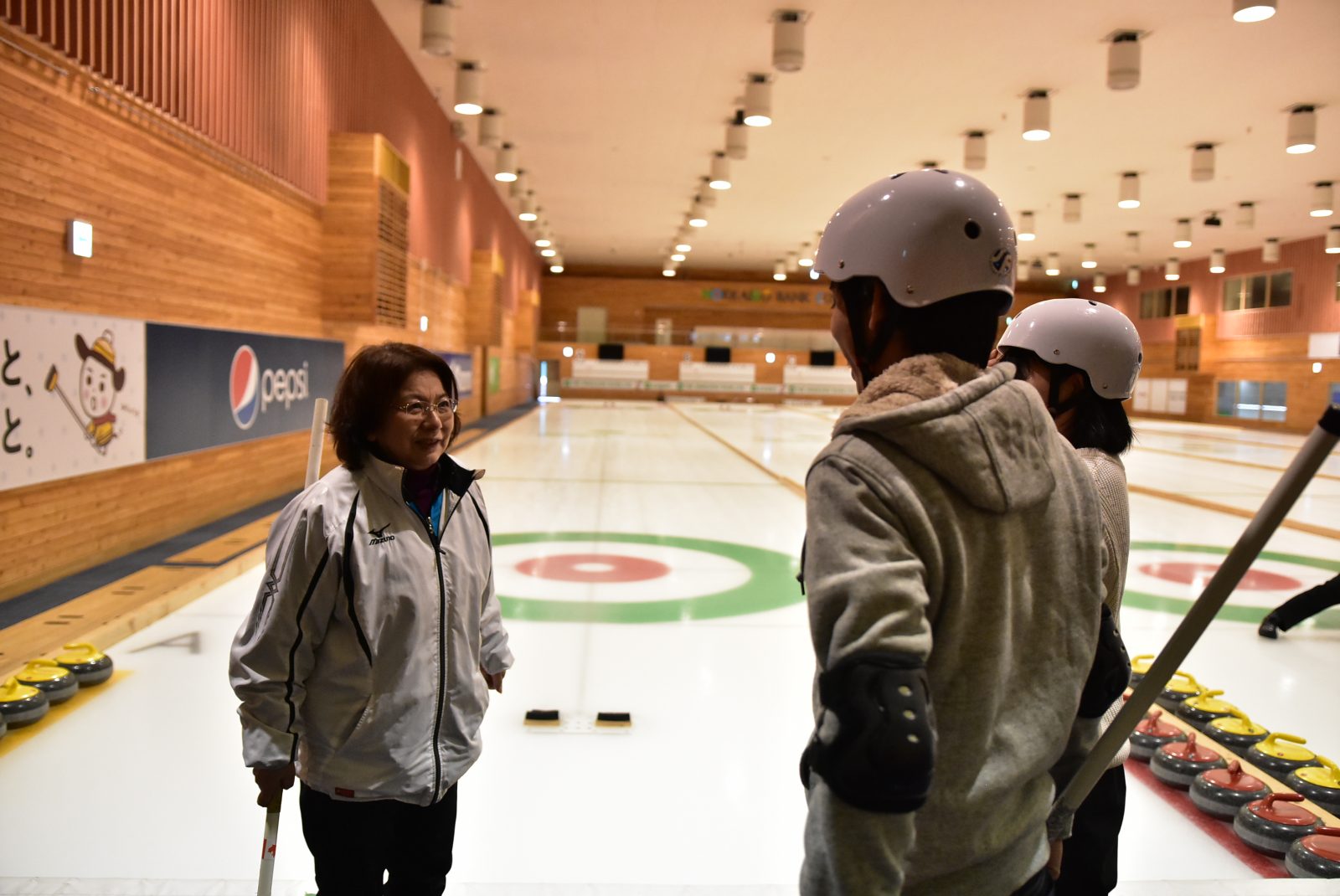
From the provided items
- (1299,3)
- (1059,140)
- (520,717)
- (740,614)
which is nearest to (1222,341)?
(1059,140)

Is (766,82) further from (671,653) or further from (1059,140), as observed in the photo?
(671,653)

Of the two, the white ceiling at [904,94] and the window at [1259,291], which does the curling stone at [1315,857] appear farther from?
the window at [1259,291]

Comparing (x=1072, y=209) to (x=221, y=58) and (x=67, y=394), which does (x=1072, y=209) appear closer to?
(x=221, y=58)

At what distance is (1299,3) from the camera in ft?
31.7

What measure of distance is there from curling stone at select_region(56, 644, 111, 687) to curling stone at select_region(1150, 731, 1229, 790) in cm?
386

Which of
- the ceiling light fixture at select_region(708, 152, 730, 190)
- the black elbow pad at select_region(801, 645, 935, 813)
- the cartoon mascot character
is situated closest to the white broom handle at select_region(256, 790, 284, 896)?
the black elbow pad at select_region(801, 645, 935, 813)

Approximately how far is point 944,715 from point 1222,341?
31.9m

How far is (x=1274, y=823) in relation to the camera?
2.63 meters

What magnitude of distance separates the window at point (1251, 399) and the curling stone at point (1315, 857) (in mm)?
27296

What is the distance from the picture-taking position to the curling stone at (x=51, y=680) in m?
3.48

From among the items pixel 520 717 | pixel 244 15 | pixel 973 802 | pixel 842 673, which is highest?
pixel 244 15

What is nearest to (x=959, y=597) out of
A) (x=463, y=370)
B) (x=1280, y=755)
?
(x=1280, y=755)

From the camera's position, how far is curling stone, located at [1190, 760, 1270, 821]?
280 centimetres

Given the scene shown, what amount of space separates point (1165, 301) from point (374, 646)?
34.6 m
